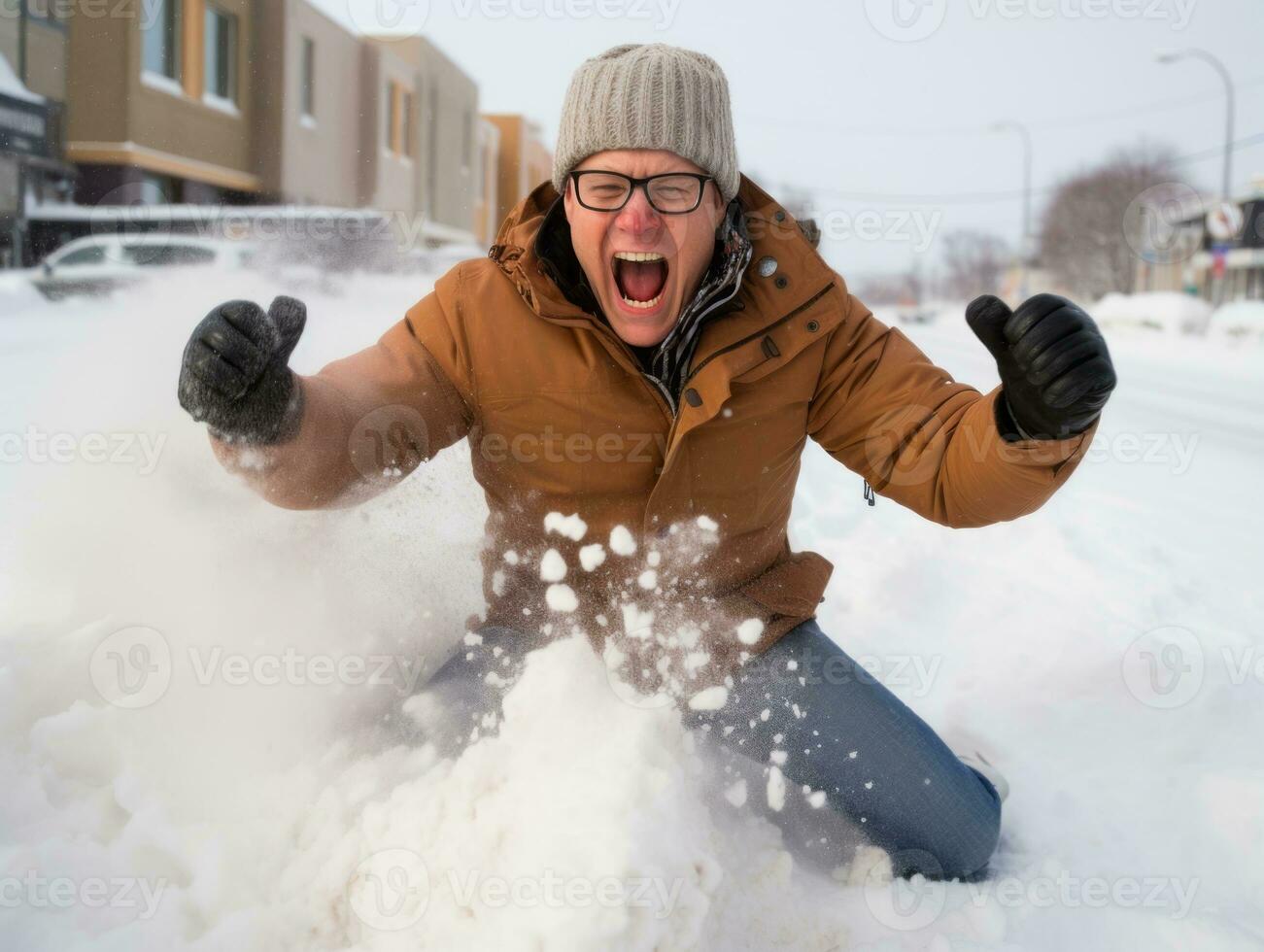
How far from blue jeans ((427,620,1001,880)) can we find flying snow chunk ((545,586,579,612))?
0.09 m

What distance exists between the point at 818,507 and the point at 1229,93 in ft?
64.0

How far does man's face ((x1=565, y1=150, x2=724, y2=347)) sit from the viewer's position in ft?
6.67

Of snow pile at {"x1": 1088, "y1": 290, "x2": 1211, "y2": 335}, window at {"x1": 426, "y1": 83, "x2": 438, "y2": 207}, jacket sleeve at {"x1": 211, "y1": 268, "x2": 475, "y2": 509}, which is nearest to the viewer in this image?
jacket sleeve at {"x1": 211, "y1": 268, "x2": 475, "y2": 509}

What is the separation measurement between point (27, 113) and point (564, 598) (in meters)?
17.3

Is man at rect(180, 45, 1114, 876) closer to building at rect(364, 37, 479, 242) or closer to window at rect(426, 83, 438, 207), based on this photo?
building at rect(364, 37, 479, 242)

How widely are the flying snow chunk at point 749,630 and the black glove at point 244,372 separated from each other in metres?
1.04

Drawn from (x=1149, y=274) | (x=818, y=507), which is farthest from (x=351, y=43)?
(x=1149, y=274)

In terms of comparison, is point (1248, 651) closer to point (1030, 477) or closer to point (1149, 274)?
point (1030, 477)

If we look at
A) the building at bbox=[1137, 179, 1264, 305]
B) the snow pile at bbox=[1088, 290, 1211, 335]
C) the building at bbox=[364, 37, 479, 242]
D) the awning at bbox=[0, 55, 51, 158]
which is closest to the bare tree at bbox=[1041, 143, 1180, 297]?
the building at bbox=[1137, 179, 1264, 305]

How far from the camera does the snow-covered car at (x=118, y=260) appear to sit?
10891 mm

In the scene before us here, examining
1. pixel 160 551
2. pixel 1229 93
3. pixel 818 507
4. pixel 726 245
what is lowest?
pixel 818 507

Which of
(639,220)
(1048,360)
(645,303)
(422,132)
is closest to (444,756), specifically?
(645,303)

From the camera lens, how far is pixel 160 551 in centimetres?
244

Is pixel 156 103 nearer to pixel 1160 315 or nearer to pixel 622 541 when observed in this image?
pixel 622 541
